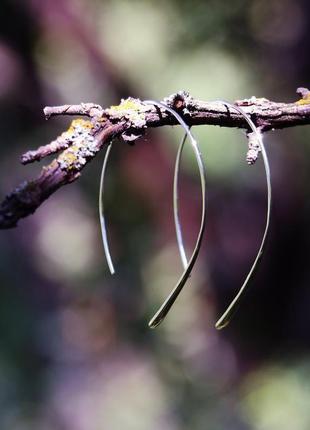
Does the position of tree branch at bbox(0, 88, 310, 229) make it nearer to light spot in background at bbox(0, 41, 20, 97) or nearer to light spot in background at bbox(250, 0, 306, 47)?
light spot in background at bbox(0, 41, 20, 97)

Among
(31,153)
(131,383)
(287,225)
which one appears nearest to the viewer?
(31,153)

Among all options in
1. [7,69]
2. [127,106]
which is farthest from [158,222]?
[127,106]

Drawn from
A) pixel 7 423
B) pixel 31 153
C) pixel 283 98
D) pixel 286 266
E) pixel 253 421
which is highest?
pixel 283 98

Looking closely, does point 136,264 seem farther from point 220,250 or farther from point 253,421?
point 253,421

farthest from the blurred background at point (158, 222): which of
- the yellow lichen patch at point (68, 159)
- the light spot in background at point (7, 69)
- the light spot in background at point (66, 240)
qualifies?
the yellow lichen patch at point (68, 159)

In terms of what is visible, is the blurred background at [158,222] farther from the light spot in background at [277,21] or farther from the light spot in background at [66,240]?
the light spot in background at [66,240]

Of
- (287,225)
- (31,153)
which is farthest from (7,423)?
(31,153)

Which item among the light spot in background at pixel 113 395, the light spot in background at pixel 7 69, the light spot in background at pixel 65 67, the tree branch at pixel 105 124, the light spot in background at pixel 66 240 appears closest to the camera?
the tree branch at pixel 105 124

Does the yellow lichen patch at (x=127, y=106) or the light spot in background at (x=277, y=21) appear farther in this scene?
the light spot in background at (x=277, y=21)
